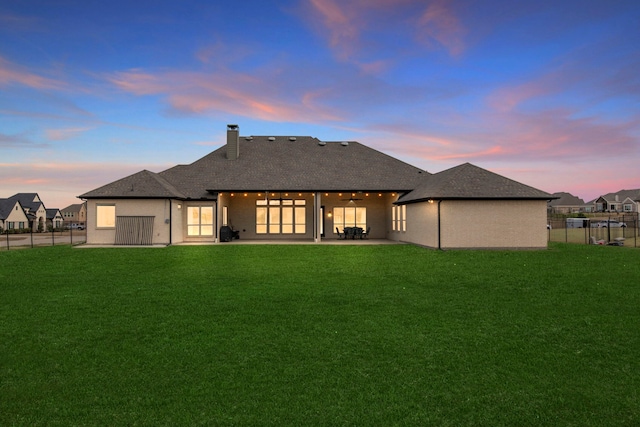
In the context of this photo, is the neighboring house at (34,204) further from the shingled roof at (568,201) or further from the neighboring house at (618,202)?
the neighboring house at (618,202)

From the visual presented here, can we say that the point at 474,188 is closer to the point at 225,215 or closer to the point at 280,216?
the point at 280,216

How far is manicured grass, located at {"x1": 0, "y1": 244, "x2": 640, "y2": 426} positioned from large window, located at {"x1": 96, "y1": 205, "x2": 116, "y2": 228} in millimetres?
12155

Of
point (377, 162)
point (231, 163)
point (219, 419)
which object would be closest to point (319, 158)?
point (377, 162)

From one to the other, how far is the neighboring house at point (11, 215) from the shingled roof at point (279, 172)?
52666 mm

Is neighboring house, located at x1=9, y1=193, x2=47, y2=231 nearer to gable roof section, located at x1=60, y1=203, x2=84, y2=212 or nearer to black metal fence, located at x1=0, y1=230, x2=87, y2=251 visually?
black metal fence, located at x1=0, y1=230, x2=87, y2=251

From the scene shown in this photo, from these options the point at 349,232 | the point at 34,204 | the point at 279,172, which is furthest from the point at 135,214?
the point at 34,204

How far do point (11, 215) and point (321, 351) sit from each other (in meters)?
77.5

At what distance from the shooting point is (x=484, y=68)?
18234 millimetres

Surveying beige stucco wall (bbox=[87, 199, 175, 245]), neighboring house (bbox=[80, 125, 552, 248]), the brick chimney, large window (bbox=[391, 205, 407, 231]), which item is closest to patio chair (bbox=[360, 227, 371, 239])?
neighboring house (bbox=[80, 125, 552, 248])

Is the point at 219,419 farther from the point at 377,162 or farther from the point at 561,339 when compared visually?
the point at 377,162

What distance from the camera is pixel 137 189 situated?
22.1 m

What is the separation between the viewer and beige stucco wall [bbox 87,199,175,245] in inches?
862

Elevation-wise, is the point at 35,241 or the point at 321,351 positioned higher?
the point at 35,241

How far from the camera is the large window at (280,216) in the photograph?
26406mm
